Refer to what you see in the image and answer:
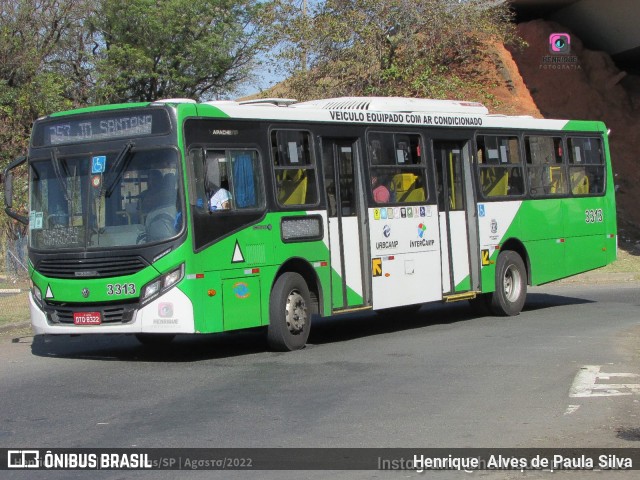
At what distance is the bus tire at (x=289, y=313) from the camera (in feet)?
42.3

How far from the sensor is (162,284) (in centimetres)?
1179

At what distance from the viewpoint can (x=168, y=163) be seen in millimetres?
11930

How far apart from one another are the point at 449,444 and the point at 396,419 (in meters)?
1.03

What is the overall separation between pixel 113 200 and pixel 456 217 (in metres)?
6.37

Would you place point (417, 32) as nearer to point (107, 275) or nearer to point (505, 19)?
point (505, 19)

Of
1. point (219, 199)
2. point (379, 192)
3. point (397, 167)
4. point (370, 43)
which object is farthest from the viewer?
point (370, 43)

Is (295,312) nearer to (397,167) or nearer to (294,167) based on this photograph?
(294,167)

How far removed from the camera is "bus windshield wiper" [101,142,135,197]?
12.1 meters

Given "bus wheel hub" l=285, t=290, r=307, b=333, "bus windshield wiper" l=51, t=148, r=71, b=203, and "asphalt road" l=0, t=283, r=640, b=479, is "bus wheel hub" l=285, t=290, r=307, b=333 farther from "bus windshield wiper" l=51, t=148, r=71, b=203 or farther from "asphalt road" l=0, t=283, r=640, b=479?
"bus windshield wiper" l=51, t=148, r=71, b=203

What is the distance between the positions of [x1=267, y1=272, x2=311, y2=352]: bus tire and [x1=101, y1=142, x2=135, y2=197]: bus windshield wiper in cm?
241

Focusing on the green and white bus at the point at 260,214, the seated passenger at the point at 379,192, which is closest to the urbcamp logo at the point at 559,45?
the green and white bus at the point at 260,214

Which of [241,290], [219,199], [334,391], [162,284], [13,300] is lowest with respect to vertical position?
[334,391]

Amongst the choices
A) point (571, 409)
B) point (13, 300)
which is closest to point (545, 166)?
point (571, 409)

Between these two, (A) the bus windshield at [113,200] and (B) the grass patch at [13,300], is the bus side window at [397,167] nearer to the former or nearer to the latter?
(A) the bus windshield at [113,200]
